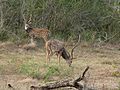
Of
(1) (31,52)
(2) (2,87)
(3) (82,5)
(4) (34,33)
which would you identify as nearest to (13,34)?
(4) (34,33)

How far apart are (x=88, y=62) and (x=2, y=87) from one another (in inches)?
222

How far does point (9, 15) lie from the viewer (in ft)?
63.0

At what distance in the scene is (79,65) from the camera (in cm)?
1384

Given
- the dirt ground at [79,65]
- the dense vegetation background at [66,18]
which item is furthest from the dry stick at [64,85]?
the dense vegetation background at [66,18]

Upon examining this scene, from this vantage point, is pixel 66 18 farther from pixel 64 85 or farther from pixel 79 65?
pixel 64 85

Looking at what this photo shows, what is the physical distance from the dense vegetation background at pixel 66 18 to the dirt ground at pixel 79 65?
3.76 feet

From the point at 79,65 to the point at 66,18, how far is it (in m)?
6.19

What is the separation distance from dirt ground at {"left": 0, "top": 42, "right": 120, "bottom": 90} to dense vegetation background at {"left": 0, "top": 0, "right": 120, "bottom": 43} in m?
1.15

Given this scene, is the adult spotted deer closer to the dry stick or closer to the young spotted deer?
the young spotted deer

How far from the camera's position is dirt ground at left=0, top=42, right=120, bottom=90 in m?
10.6

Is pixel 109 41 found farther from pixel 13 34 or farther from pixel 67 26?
pixel 13 34

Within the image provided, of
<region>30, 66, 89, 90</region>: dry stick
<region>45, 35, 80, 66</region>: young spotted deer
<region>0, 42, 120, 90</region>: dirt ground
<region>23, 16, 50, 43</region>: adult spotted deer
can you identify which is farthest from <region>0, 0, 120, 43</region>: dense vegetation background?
<region>30, 66, 89, 90</region>: dry stick

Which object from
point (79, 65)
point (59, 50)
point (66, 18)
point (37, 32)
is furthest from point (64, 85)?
point (66, 18)

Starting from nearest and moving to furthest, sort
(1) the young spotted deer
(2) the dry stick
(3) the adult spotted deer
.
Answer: (2) the dry stick, (1) the young spotted deer, (3) the adult spotted deer
